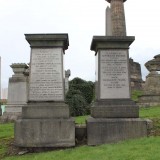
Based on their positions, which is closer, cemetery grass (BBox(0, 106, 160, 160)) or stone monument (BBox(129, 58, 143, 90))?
cemetery grass (BBox(0, 106, 160, 160))

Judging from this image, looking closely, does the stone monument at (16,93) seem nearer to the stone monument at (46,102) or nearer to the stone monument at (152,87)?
the stone monument at (46,102)

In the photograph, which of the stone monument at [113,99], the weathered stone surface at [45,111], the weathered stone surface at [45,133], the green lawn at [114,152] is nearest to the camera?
the green lawn at [114,152]

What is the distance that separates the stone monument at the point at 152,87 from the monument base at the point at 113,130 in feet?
38.8

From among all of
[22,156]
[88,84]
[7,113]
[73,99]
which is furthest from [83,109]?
[22,156]

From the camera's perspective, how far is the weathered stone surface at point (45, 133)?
710 cm

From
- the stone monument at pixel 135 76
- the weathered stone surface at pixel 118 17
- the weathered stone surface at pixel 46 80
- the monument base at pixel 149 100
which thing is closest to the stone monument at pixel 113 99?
the weathered stone surface at pixel 46 80

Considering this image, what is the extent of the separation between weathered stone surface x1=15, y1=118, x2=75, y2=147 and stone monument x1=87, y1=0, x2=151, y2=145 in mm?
445

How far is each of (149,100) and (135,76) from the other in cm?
1840

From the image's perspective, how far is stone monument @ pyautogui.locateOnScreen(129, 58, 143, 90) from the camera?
35994 millimetres

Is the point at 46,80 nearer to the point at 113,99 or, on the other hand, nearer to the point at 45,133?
the point at 45,133

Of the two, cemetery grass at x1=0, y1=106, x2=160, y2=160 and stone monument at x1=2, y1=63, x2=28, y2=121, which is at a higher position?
stone monument at x1=2, y1=63, x2=28, y2=121

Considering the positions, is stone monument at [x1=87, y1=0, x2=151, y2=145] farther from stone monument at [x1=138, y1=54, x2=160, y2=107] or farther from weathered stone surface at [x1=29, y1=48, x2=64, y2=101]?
stone monument at [x1=138, y1=54, x2=160, y2=107]

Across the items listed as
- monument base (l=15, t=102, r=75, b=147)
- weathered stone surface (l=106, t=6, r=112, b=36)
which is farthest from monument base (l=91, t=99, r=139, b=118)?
weathered stone surface (l=106, t=6, r=112, b=36)

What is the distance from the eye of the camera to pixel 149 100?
760 inches
